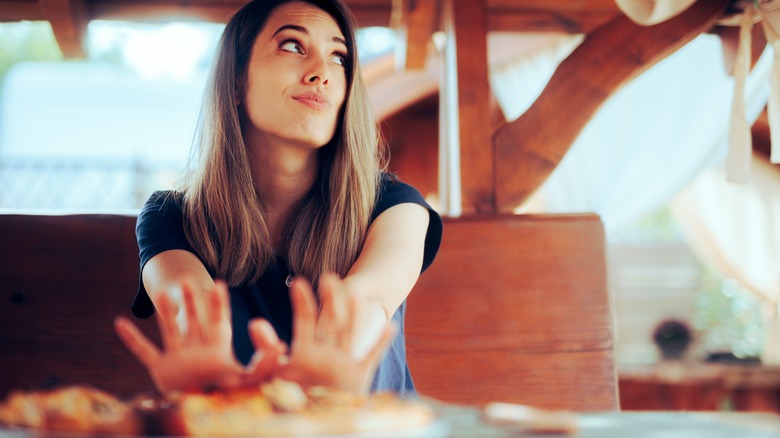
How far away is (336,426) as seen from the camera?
54 centimetres

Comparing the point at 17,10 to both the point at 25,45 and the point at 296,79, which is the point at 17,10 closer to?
the point at 296,79

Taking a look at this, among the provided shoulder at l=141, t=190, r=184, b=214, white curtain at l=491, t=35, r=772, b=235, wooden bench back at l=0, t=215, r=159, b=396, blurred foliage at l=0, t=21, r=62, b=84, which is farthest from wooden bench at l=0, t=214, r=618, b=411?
blurred foliage at l=0, t=21, r=62, b=84

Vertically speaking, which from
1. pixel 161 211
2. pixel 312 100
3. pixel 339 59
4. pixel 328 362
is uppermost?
pixel 339 59

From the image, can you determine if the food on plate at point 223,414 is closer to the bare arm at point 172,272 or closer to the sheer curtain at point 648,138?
the bare arm at point 172,272

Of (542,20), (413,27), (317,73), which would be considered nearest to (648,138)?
(542,20)

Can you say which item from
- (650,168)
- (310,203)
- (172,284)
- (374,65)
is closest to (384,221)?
(310,203)

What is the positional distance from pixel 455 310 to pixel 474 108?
670 millimetres

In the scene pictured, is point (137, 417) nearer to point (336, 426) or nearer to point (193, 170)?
point (336, 426)

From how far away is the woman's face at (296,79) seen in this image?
1.39 meters

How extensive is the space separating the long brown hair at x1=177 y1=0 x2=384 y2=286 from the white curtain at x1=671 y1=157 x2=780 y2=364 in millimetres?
3872

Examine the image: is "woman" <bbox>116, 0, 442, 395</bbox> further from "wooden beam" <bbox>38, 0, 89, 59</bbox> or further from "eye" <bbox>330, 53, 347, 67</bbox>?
"wooden beam" <bbox>38, 0, 89, 59</bbox>

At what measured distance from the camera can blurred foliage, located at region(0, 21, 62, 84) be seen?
12.1 metres

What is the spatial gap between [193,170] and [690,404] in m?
4.27

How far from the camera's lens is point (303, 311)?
0.73m
